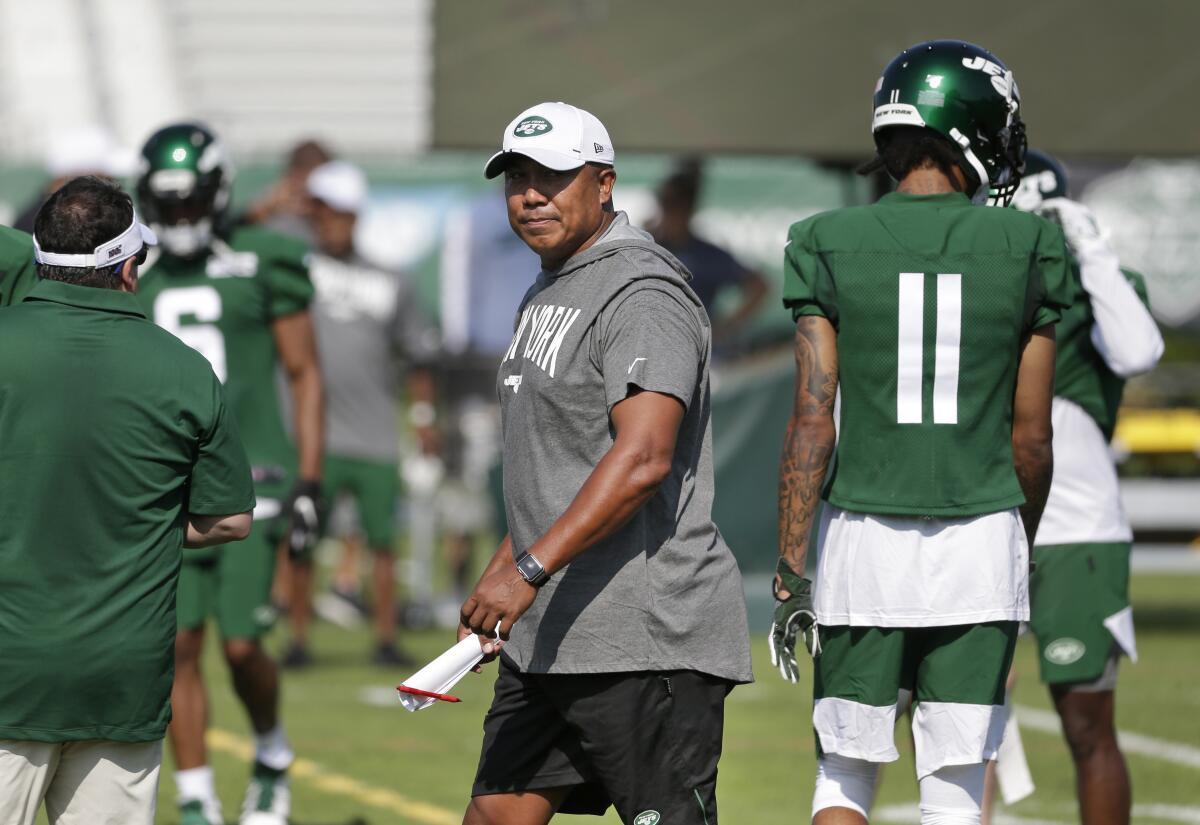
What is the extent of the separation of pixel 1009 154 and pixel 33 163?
1371 cm

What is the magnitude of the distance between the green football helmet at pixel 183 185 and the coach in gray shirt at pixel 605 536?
8.01 ft

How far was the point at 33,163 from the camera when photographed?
16.9 metres

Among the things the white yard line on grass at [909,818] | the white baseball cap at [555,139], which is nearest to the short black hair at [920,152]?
the white baseball cap at [555,139]

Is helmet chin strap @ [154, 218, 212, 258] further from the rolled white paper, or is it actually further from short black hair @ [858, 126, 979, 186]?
the rolled white paper

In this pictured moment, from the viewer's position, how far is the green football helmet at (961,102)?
4.41 meters

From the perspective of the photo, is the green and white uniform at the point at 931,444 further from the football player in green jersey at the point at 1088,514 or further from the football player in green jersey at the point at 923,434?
the football player in green jersey at the point at 1088,514

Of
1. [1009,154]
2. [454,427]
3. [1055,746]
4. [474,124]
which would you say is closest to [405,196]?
[454,427]

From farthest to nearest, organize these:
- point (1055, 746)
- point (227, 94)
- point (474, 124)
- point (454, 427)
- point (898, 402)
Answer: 1. point (227, 94)
2. point (454, 427)
3. point (474, 124)
4. point (1055, 746)
5. point (898, 402)

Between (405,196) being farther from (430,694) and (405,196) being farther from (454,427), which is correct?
(430,694)

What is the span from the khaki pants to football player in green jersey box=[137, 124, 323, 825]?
2.09m

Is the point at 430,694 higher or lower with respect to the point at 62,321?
lower

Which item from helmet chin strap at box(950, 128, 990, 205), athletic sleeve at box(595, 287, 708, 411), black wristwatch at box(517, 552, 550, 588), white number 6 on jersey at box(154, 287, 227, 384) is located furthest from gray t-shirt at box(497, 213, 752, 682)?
white number 6 on jersey at box(154, 287, 227, 384)

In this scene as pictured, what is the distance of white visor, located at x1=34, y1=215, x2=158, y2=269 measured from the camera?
4.21 metres

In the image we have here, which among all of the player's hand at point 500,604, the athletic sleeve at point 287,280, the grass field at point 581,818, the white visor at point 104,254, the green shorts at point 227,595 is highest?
the white visor at point 104,254
